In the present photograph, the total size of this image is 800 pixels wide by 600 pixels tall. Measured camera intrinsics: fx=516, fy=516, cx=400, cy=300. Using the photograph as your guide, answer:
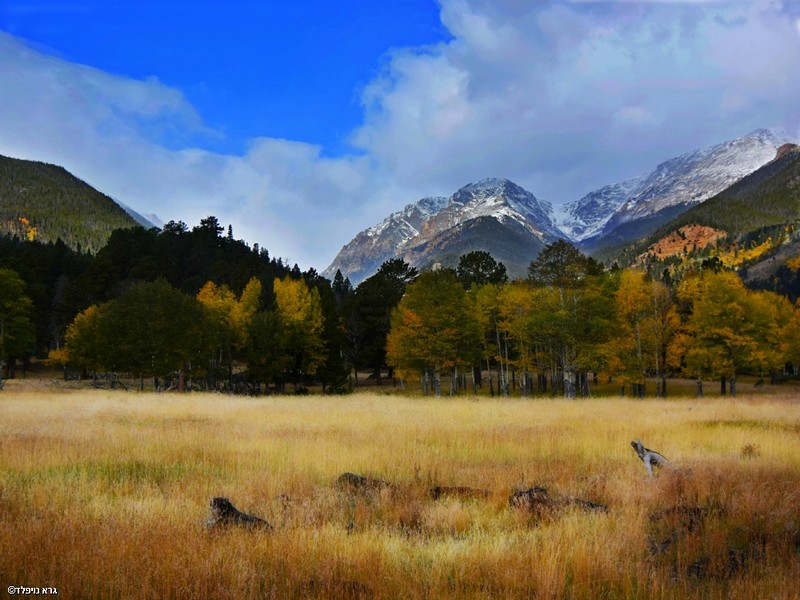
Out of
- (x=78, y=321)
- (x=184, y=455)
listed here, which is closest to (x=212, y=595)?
(x=184, y=455)

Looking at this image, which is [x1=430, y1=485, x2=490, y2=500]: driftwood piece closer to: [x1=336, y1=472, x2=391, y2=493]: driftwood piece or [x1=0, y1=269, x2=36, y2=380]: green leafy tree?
[x1=336, y1=472, x2=391, y2=493]: driftwood piece

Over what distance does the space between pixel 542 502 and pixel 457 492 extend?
141cm

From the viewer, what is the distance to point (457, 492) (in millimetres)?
8258

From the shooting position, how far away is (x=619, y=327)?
39.1 metres

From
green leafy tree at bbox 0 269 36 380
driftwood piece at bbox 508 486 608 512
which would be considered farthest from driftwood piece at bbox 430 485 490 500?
green leafy tree at bbox 0 269 36 380

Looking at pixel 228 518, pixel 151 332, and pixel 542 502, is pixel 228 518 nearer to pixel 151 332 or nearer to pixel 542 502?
pixel 542 502

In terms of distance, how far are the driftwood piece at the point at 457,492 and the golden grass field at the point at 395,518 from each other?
0.27 m

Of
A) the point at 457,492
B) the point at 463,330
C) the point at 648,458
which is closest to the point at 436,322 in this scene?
the point at 463,330

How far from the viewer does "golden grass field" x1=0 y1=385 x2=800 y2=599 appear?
4617 mm

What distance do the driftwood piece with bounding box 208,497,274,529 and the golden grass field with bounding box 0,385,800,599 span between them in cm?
17

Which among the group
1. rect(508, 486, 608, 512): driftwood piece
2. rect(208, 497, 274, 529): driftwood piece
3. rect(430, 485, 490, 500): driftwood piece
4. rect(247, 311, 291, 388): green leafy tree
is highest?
rect(247, 311, 291, 388): green leafy tree

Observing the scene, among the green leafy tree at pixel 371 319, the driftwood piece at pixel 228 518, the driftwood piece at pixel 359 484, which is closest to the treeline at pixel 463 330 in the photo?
the green leafy tree at pixel 371 319

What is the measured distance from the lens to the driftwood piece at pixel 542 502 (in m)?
7.22

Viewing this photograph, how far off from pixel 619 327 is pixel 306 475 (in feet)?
115
